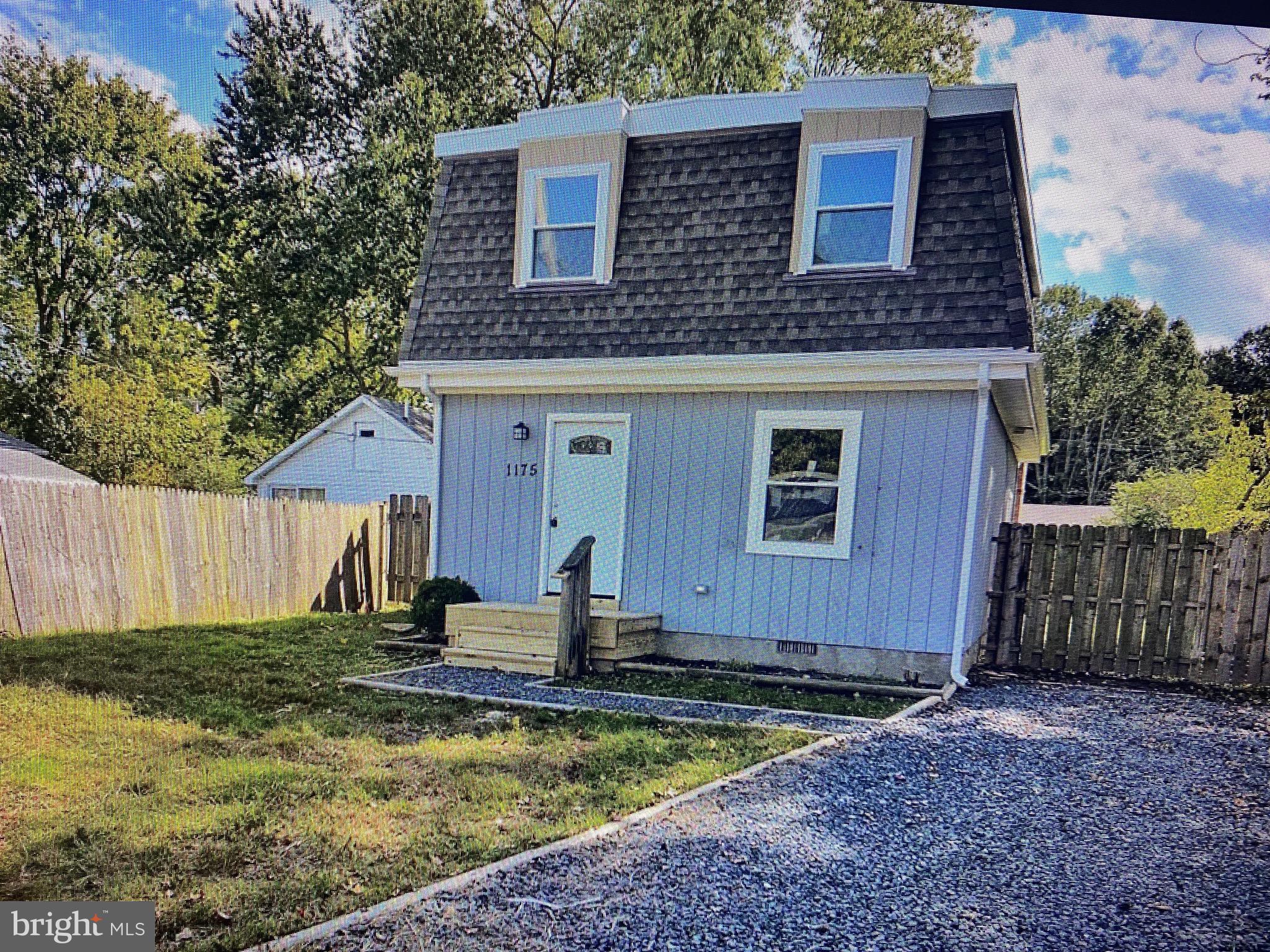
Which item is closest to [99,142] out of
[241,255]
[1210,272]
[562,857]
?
[562,857]

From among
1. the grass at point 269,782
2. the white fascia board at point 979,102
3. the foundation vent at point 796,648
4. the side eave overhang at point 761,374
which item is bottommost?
the foundation vent at point 796,648

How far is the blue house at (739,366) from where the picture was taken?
5133 mm

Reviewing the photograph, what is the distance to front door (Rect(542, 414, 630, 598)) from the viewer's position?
5988 mm

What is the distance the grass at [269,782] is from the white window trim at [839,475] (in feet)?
6.33

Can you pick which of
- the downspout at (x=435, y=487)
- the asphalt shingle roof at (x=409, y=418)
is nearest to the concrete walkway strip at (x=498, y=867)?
the downspout at (x=435, y=487)

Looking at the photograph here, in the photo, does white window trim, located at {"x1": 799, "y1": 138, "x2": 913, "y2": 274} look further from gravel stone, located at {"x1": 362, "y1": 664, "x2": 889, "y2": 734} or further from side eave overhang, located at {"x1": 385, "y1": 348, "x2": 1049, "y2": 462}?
gravel stone, located at {"x1": 362, "y1": 664, "x2": 889, "y2": 734}

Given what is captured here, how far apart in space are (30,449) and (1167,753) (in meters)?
10.2

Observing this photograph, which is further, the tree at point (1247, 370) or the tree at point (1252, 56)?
the tree at point (1247, 370)

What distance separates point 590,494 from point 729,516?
119 centimetres

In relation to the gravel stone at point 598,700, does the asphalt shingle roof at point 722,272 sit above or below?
above

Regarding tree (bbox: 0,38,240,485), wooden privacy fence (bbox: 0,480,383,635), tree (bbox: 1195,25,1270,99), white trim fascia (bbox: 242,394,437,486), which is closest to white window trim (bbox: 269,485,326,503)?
white trim fascia (bbox: 242,394,437,486)

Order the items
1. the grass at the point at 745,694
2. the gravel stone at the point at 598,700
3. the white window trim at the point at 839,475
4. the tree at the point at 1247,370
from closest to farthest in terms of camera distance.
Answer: the tree at the point at 1247,370, the gravel stone at the point at 598,700, the grass at the point at 745,694, the white window trim at the point at 839,475

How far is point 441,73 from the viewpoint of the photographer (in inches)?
472

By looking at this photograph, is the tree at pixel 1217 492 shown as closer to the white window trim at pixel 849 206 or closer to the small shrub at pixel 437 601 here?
the white window trim at pixel 849 206
